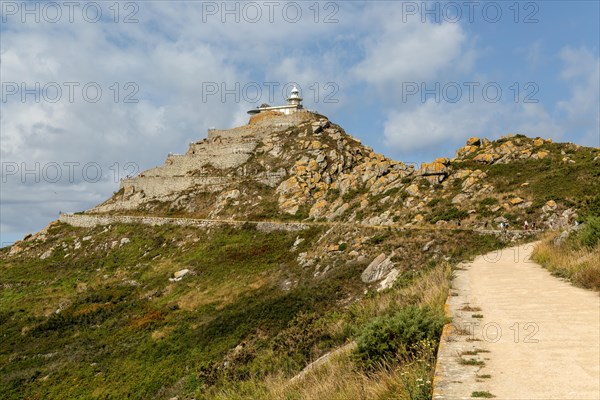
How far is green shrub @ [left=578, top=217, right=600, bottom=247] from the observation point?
16558 mm

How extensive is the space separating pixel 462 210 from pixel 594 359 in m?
33.2

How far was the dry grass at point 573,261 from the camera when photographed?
44.6ft

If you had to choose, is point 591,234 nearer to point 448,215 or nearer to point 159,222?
point 448,215

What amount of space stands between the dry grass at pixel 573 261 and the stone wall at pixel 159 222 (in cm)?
3026

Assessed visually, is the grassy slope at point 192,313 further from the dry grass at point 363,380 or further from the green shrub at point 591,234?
the green shrub at point 591,234

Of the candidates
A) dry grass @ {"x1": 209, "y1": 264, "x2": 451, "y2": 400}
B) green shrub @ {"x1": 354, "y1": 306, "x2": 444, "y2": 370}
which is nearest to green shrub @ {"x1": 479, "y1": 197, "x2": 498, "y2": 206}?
dry grass @ {"x1": 209, "y1": 264, "x2": 451, "y2": 400}

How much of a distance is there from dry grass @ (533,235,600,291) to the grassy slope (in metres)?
4.27

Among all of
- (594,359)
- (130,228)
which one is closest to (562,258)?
(594,359)

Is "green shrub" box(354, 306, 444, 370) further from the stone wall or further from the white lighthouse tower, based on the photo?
the white lighthouse tower

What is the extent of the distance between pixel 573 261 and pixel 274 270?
26.8 meters

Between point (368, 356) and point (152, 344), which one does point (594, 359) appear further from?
point (152, 344)

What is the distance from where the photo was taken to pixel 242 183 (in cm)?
6888

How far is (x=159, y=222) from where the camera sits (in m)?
63.9

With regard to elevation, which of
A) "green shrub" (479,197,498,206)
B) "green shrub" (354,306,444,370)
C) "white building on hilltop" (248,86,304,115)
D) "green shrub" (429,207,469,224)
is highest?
"white building on hilltop" (248,86,304,115)
